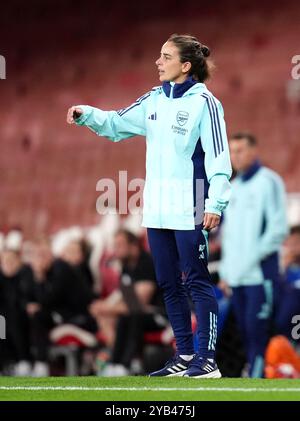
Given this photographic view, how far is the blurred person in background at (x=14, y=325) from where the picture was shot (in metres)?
16.2

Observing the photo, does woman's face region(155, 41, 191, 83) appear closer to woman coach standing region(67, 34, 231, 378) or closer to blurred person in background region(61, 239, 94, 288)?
woman coach standing region(67, 34, 231, 378)

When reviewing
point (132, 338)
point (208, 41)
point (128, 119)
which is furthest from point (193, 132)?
point (208, 41)

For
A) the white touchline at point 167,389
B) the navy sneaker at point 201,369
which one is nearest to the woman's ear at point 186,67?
the navy sneaker at point 201,369

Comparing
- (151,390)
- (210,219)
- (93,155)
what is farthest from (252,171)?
(93,155)

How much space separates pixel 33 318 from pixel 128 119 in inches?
296

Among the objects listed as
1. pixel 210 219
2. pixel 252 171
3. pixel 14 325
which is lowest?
pixel 14 325

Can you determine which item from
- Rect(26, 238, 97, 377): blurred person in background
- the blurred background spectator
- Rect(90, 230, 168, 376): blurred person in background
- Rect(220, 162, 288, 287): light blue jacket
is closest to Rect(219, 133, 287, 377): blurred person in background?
Rect(220, 162, 288, 287): light blue jacket

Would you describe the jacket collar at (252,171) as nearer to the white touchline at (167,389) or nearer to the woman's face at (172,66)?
the woman's face at (172,66)

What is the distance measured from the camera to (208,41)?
18.2m

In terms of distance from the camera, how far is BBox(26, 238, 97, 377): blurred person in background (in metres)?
15.7

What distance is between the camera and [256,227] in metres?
13.2

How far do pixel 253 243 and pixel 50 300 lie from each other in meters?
3.57

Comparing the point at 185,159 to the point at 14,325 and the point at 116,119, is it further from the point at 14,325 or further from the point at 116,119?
the point at 14,325

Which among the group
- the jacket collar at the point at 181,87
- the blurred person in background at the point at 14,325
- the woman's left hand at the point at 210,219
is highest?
the jacket collar at the point at 181,87
